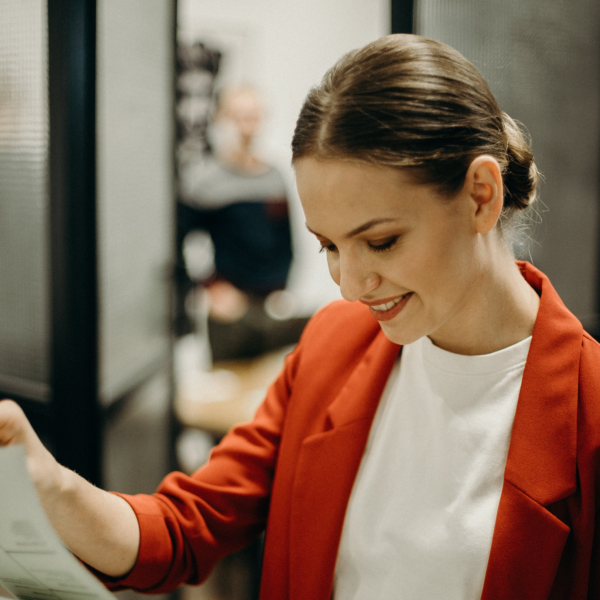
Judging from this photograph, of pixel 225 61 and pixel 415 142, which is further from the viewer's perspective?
pixel 225 61

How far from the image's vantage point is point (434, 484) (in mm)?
813

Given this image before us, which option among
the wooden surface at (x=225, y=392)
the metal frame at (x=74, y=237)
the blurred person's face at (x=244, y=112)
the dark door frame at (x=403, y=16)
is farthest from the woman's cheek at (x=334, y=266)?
the blurred person's face at (x=244, y=112)

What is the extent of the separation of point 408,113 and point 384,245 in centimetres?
16

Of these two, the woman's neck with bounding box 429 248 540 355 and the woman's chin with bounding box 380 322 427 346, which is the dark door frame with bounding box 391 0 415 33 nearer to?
the woman's neck with bounding box 429 248 540 355

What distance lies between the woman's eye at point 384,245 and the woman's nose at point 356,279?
26mm

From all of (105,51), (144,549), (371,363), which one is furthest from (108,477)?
(105,51)

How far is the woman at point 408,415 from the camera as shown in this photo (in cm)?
70

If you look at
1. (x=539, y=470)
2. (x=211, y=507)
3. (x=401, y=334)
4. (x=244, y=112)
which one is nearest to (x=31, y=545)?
(x=211, y=507)

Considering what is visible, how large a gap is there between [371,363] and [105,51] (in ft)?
3.57

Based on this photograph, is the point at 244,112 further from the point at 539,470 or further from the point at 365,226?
the point at 539,470

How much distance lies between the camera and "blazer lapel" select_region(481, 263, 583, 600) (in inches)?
28.1

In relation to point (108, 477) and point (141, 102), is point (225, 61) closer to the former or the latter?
point (141, 102)

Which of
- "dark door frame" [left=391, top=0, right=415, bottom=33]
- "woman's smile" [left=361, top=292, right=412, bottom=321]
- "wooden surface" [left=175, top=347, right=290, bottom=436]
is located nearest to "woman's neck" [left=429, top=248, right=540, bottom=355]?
"woman's smile" [left=361, top=292, right=412, bottom=321]

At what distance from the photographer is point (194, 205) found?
106 inches
